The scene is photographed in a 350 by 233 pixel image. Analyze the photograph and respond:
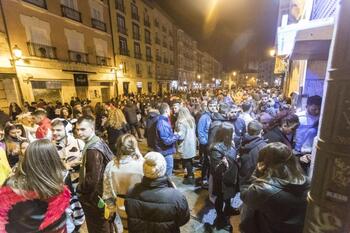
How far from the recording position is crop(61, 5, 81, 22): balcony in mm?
13853

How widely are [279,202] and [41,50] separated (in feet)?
49.8

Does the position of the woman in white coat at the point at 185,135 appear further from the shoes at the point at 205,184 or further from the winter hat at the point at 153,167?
the winter hat at the point at 153,167

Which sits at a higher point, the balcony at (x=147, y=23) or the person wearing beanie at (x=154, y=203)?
Result: the balcony at (x=147, y=23)

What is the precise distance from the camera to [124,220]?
2.51 metres

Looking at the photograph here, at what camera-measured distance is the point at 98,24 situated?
17.8 meters

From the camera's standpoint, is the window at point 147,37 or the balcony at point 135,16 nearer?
the balcony at point 135,16

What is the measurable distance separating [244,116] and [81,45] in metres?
15.7

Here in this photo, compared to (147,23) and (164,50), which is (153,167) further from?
(164,50)

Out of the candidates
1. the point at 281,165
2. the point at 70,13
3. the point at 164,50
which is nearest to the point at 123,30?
the point at 70,13

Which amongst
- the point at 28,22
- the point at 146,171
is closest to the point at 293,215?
the point at 146,171

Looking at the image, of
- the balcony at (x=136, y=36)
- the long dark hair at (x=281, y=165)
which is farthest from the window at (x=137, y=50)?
the long dark hair at (x=281, y=165)

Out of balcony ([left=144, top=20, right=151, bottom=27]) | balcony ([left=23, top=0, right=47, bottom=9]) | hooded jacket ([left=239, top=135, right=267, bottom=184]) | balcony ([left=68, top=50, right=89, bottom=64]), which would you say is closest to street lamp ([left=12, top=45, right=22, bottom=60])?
balcony ([left=23, top=0, right=47, bottom=9])

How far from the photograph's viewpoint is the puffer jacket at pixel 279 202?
1578 mm

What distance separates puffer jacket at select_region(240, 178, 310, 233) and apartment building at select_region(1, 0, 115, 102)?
43.8 feet
